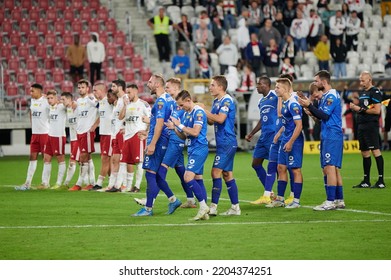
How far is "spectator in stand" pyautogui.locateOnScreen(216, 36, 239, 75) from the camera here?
114 feet

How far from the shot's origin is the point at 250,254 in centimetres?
1186

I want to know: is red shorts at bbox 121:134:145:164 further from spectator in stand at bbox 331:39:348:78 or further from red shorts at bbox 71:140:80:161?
spectator in stand at bbox 331:39:348:78

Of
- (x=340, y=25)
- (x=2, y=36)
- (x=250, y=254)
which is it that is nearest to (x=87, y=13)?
(x=2, y=36)

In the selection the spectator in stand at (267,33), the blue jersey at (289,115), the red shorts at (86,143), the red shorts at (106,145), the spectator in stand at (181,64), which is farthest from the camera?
the spectator in stand at (267,33)

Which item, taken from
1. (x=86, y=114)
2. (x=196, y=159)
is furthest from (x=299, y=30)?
(x=196, y=159)

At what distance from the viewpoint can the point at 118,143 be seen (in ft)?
67.8

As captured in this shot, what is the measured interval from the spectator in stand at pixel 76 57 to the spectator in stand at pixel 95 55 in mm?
239

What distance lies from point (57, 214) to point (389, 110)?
39.3 feet

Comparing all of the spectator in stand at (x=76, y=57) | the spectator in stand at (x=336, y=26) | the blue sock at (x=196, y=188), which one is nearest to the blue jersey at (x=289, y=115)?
the blue sock at (x=196, y=188)

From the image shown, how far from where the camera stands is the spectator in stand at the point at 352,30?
36156 millimetres

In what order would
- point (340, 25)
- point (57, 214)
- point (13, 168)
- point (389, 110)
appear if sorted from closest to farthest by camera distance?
point (57, 214), point (389, 110), point (13, 168), point (340, 25)

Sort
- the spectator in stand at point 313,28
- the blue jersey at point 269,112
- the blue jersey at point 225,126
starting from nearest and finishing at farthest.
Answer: the blue jersey at point 225,126, the blue jersey at point 269,112, the spectator in stand at point 313,28

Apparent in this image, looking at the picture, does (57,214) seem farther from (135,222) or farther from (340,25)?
(340,25)

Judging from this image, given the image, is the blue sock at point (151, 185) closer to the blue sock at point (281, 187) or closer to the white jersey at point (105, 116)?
the blue sock at point (281, 187)
